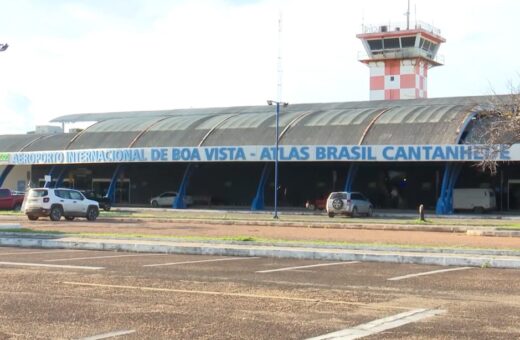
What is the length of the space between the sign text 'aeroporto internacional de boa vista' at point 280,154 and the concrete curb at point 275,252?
71.9ft

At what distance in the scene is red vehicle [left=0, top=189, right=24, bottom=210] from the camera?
43375 mm

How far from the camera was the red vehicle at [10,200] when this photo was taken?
142 ft

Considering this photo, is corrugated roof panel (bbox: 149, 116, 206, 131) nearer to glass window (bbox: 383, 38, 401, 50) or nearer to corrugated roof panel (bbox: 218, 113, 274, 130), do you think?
corrugated roof panel (bbox: 218, 113, 274, 130)

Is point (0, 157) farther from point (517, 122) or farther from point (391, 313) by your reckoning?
point (391, 313)

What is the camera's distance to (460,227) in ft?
95.9

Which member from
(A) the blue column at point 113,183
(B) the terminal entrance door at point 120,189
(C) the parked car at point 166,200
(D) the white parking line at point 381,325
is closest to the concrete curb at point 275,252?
(D) the white parking line at point 381,325

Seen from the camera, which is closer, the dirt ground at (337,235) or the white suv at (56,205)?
the dirt ground at (337,235)

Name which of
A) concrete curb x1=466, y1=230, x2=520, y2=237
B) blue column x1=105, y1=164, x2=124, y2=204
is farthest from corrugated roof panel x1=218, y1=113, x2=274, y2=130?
concrete curb x1=466, y1=230, x2=520, y2=237

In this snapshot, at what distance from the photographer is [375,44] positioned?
6994 cm

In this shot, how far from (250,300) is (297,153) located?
36.6 meters

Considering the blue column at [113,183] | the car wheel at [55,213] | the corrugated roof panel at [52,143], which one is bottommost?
the car wheel at [55,213]

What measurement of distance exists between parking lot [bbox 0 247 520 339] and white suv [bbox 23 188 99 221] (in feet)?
60.4

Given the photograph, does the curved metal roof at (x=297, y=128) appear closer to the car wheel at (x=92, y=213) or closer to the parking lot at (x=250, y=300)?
the car wheel at (x=92, y=213)

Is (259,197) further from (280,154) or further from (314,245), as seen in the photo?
(314,245)
